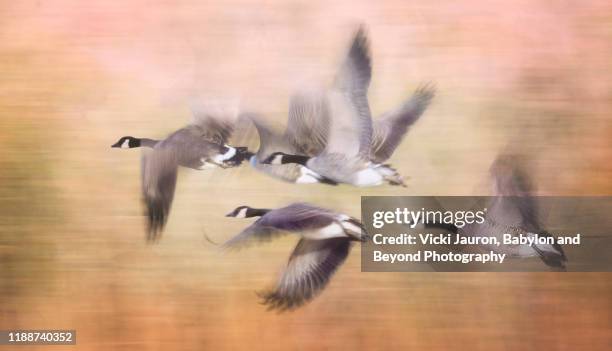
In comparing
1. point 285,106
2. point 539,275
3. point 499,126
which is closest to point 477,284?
point 539,275

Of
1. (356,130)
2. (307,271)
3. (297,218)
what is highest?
(356,130)

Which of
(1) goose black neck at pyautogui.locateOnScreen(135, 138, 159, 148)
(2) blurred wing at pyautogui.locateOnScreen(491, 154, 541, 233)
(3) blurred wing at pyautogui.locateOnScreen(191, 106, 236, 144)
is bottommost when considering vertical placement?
(2) blurred wing at pyautogui.locateOnScreen(491, 154, 541, 233)

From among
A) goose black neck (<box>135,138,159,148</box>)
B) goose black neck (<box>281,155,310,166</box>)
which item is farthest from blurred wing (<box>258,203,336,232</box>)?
goose black neck (<box>135,138,159,148</box>)

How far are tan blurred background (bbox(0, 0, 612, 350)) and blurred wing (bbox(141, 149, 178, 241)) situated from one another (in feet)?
0.08

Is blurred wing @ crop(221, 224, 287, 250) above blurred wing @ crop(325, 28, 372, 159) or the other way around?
the other way around

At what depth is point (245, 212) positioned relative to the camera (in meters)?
1.41

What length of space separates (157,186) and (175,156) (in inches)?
3.5

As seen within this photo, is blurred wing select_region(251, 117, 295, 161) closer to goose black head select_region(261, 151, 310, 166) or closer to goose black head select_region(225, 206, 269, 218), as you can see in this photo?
goose black head select_region(261, 151, 310, 166)

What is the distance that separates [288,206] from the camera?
4.62ft

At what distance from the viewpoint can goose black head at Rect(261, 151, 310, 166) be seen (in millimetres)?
1407

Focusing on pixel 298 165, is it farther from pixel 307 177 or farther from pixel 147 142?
pixel 147 142

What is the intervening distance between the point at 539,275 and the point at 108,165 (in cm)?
112

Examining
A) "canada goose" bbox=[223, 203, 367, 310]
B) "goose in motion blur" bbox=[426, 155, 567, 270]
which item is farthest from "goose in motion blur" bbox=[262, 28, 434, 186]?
"goose in motion blur" bbox=[426, 155, 567, 270]

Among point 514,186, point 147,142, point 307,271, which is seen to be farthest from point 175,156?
point 514,186
